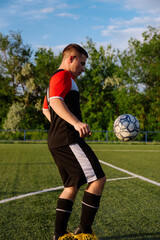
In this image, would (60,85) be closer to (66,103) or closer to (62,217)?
(66,103)

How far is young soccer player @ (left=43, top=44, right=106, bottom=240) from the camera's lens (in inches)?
97.3

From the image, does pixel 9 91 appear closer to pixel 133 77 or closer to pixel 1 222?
pixel 133 77

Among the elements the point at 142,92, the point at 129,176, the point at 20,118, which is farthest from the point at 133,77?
the point at 129,176

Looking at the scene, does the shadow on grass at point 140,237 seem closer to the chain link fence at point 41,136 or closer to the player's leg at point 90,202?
the player's leg at point 90,202

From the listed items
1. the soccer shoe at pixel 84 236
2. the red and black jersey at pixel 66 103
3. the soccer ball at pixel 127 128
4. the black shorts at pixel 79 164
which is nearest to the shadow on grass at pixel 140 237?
the soccer shoe at pixel 84 236

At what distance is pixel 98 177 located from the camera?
248 centimetres

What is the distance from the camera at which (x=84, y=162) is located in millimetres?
2469

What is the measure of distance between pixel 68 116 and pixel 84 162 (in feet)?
1.50

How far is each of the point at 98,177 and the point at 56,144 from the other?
1.67 ft

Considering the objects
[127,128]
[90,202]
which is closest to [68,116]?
[90,202]

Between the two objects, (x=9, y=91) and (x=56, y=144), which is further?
(x=9, y=91)

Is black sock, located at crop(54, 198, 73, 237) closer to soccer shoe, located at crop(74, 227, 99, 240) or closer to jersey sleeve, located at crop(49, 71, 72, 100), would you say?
soccer shoe, located at crop(74, 227, 99, 240)

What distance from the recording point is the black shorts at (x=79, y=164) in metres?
2.47

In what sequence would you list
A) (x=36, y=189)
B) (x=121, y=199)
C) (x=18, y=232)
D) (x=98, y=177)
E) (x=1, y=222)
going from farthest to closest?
(x=36, y=189) → (x=121, y=199) → (x=1, y=222) → (x=18, y=232) → (x=98, y=177)
